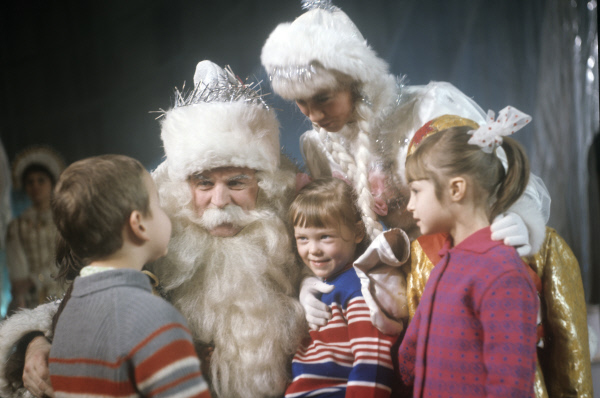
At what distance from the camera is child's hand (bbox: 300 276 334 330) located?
1.53 meters

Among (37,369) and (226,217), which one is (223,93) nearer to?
(226,217)

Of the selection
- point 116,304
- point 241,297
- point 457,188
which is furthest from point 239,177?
point 457,188

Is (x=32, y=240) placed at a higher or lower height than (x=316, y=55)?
lower

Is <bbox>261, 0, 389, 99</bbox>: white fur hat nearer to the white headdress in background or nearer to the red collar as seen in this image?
the red collar

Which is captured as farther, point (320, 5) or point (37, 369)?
point (320, 5)

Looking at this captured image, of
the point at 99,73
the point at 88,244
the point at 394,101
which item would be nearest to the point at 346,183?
the point at 394,101

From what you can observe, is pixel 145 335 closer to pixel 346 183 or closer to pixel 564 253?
pixel 346 183

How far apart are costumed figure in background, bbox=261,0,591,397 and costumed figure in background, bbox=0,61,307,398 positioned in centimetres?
12

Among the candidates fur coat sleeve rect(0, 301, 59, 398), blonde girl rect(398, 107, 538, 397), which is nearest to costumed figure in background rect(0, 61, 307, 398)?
fur coat sleeve rect(0, 301, 59, 398)

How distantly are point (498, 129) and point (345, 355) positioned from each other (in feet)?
2.58

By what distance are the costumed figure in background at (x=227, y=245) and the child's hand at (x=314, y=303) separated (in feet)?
0.13

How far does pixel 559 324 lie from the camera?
139 centimetres

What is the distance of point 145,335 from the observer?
3.65 ft

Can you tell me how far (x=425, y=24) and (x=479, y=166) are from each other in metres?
0.64
